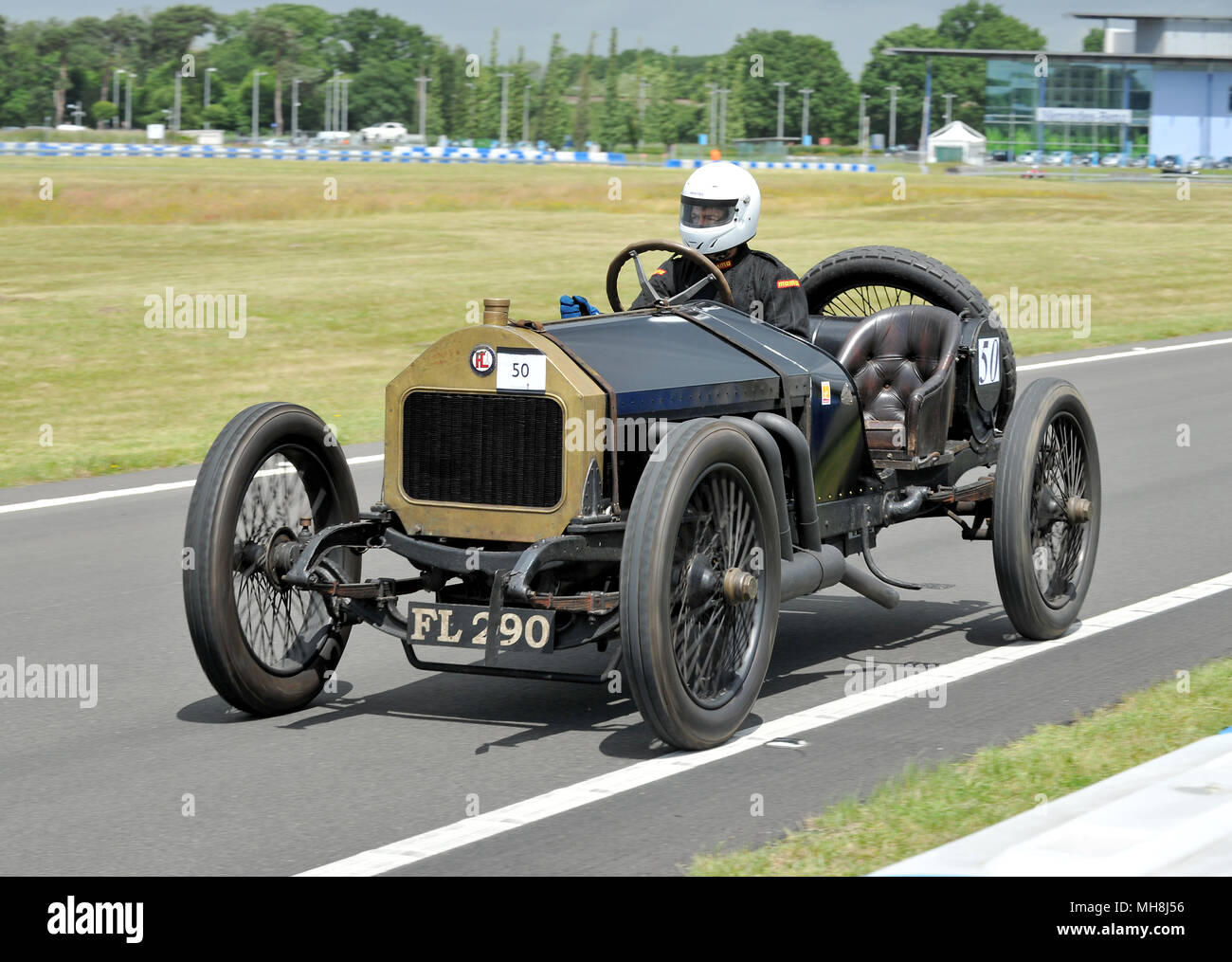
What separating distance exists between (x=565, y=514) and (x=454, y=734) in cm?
88

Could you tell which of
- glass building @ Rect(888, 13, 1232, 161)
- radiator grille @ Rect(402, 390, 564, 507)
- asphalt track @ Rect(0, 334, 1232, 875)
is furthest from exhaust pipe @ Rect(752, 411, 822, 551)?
glass building @ Rect(888, 13, 1232, 161)

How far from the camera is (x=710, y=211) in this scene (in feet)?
23.9

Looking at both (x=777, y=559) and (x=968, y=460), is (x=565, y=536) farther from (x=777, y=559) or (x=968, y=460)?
(x=968, y=460)

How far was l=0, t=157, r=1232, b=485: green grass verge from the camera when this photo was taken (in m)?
16.7

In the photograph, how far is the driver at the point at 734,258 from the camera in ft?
23.5

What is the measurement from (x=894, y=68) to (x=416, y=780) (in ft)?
628

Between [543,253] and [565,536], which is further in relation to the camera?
[543,253]

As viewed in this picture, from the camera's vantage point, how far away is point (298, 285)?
26812 millimetres

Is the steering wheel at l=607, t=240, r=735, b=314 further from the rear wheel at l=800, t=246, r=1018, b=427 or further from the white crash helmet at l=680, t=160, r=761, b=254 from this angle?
the rear wheel at l=800, t=246, r=1018, b=427

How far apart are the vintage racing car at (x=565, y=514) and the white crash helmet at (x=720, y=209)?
0.35 meters

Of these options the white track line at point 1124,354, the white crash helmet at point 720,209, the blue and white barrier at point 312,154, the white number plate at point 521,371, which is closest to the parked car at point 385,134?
the blue and white barrier at point 312,154

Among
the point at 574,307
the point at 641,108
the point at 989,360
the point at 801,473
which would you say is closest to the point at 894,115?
the point at 641,108

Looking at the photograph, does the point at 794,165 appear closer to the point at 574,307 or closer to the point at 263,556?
the point at 574,307
